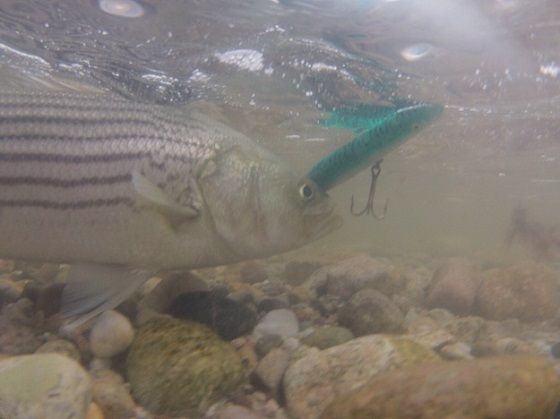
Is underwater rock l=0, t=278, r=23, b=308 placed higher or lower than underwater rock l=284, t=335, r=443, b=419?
higher

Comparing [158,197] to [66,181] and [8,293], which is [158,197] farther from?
[8,293]

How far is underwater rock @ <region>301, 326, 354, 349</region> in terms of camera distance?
3.74 m

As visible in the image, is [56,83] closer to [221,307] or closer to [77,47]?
[77,47]

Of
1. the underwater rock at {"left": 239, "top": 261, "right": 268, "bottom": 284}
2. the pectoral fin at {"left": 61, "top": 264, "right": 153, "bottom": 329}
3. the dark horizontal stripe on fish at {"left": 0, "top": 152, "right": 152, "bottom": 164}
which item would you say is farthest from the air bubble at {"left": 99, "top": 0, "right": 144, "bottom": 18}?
the pectoral fin at {"left": 61, "top": 264, "right": 153, "bottom": 329}

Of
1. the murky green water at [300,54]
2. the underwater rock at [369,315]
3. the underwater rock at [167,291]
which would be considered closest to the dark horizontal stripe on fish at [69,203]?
the underwater rock at [167,291]

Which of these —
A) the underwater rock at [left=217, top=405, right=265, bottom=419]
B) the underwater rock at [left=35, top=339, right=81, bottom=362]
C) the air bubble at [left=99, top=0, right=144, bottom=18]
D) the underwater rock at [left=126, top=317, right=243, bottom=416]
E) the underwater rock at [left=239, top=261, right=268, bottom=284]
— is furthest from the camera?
the air bubble at [left=99, top=0, right=144, bottom=18]

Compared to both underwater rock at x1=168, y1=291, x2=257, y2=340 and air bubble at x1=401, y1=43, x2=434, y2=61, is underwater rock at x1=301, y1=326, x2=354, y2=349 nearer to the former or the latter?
underwater rock at x1=168, y1=291, x2=257, y2=340

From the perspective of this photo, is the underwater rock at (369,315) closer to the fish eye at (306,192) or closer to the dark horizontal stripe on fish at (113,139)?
the fish eye at (306,192)

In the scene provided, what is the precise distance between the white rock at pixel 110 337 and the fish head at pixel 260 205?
1.11 metres

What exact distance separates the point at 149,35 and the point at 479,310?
28.6ft

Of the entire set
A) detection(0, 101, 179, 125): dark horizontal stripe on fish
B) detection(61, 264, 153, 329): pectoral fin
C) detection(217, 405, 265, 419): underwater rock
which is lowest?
detection(217, 405, 265, 419): underwater rock

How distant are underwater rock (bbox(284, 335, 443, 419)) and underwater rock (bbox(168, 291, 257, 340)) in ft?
2.38

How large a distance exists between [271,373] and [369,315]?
1478mm

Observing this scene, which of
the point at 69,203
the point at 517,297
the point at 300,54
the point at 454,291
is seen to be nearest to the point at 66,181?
the point at 69,203
